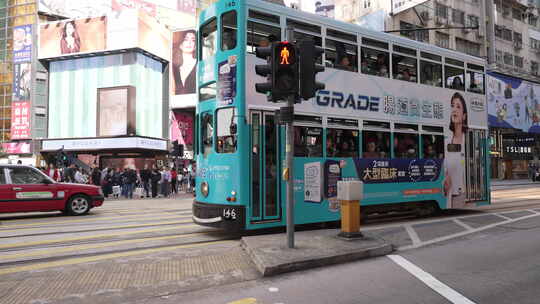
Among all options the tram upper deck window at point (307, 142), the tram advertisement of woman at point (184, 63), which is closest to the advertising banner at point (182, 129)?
the tram advertisement of woman at point (184, 63)

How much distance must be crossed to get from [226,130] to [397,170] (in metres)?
4.45

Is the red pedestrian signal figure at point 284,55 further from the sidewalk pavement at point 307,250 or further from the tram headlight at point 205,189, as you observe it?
the tram headlight at point 205,189

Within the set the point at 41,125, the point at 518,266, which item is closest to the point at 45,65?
the point at 41,125

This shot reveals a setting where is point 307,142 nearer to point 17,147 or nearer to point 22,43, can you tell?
point 17,147

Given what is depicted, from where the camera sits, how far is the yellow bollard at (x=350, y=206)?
7.40m

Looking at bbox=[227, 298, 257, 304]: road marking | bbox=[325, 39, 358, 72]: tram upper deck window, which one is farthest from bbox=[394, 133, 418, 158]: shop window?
bbox=[227, 298, 257, 304]: road marking

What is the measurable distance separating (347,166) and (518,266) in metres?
3.83

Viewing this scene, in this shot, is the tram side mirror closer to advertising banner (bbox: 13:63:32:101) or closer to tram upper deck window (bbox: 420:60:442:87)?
tram upper deck window (bbox: 420:60:442:87)

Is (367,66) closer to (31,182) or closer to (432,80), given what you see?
(432,80)

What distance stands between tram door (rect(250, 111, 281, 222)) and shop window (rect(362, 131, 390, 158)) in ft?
7.71

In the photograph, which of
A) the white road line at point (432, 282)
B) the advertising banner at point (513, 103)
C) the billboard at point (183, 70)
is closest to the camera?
the white road line at point (432, 282)

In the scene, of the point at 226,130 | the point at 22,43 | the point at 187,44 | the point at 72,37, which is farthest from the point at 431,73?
the point at 22,43

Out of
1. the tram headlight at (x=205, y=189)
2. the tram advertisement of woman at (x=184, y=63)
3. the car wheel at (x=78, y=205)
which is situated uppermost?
the tram advertisement of woman at (x=184, y=63)

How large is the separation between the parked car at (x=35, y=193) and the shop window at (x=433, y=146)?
9.78 metres
